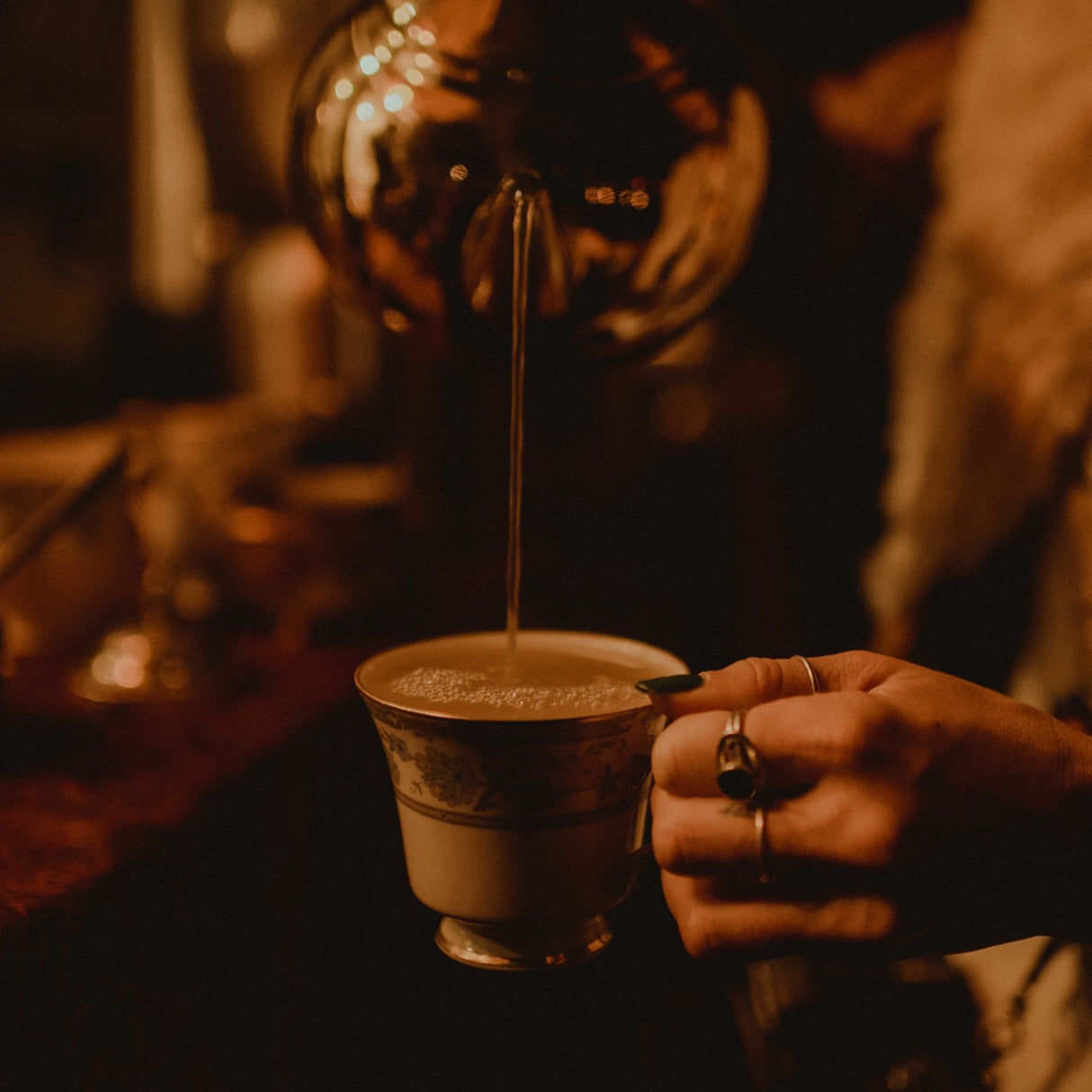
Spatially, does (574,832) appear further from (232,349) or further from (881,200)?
(232,349)

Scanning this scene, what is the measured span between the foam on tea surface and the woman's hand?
2.9 inches

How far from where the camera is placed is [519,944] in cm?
66

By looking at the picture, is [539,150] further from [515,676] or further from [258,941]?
[258,941]

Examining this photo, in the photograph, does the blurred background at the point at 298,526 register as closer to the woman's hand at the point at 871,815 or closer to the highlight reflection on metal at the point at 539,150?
the highlight reflection on metal at the point at 539,150

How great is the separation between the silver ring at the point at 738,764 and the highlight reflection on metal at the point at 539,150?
355 millimetres

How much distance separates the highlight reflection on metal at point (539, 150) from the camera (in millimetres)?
648

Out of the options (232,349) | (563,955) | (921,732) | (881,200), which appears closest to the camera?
(921,732)

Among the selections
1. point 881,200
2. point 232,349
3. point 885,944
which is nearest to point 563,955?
point 885,944

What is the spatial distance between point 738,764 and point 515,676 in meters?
0.20

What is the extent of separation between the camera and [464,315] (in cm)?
74

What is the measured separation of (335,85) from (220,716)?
2.08 ft

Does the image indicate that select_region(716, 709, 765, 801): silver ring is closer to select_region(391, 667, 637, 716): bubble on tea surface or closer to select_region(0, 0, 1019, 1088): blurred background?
select_region(391, 667, 637, 716): bubble on tea surface

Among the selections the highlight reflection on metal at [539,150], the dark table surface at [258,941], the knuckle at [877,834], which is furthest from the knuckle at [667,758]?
the dark table surface at [258,941]

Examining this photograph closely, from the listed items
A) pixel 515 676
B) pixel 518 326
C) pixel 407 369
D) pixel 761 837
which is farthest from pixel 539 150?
pixel 407 369
